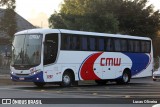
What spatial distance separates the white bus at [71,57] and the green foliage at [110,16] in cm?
1720

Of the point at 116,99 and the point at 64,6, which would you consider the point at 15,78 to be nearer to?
the point at 116,99

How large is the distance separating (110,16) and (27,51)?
26.2 meters

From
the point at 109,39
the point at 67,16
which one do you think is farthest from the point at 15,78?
the point at 67,16

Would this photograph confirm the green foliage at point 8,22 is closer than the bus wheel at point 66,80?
No

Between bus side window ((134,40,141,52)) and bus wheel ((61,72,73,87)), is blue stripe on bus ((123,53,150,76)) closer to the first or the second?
bus side window ((134,40,141,52))

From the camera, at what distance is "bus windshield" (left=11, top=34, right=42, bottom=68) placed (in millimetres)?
25891

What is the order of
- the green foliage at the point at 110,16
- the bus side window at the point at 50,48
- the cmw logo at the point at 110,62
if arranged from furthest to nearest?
the green foliage at the point at 110,16, the cmw logo at the point at 110,62, the bus side window at the point at 50,48

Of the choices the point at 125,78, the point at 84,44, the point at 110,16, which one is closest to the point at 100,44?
the point at 84,44

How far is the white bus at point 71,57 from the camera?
2595 centimetres

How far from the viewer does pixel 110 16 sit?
168 ft

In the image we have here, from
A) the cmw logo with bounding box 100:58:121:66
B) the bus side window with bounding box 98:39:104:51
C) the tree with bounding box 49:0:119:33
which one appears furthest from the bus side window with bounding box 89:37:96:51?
the tree with bounding box 49:0:119:33

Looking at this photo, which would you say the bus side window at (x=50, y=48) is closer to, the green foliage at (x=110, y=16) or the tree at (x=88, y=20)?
the tree at (x=88, y=20)

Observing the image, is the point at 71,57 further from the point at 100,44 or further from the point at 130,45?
the point at 130,45

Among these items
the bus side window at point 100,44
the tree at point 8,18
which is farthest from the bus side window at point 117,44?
the tree at point 8,18
